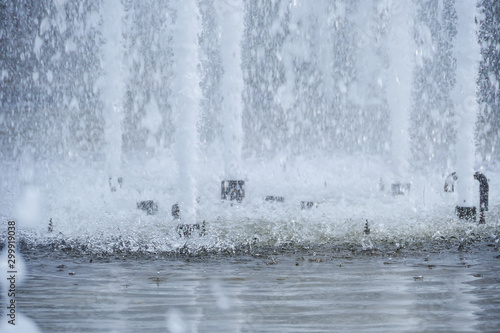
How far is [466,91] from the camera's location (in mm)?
11188

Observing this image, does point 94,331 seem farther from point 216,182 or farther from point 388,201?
point 216,182

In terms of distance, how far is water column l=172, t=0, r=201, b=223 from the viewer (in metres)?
9.91

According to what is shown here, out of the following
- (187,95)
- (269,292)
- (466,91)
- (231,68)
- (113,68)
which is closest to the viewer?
(269,292)

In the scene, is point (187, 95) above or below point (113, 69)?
below

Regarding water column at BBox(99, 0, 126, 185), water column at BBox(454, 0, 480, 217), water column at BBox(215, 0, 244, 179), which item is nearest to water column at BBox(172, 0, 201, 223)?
water column at BBox(215, 0, 244, 179)

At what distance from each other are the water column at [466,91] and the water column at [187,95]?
15.9 feet

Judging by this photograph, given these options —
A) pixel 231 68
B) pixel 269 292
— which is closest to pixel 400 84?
pixel 231 68

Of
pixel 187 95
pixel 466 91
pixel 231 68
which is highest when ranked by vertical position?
pixel 231 68

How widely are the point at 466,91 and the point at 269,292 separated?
23.2 ft

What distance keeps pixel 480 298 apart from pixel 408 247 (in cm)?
325

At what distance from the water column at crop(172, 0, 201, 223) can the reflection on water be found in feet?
7.49

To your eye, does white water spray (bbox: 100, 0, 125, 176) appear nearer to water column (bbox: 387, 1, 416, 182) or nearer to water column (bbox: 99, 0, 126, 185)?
water column (bbox: 99, 0, 126, 185)

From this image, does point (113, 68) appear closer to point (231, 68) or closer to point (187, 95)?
point (231, 68)

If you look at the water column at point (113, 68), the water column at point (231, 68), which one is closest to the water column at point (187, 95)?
the water column at point (231, 68)
